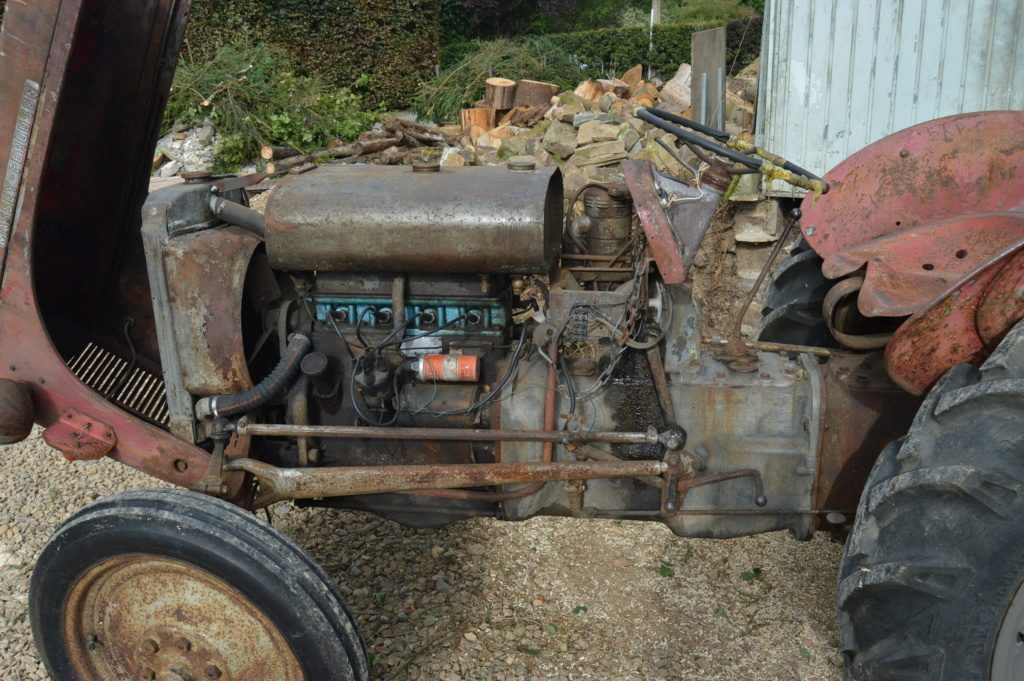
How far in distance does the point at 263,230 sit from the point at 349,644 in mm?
1168

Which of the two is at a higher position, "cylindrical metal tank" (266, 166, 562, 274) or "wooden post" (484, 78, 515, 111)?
"wooden post" (484, 78, 515, 111)

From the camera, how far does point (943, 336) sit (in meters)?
1.99

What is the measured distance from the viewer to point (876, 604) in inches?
70.9

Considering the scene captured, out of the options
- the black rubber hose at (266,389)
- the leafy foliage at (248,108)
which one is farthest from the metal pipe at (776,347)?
the leafy foliage at (248,108)

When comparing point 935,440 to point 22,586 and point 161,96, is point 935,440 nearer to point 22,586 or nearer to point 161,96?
point 161,96

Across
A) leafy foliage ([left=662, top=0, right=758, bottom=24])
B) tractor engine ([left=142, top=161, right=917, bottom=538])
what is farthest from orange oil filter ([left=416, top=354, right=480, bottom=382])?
leafy foliage ([left=662, top=0, right=758, bottom=24])

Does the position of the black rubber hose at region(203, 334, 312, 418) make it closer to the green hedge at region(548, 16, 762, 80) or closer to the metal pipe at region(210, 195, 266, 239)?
the metal pipe at region(210, 195, 266, 239)

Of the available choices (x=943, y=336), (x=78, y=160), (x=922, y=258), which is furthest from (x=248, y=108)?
(x=943, y=336)

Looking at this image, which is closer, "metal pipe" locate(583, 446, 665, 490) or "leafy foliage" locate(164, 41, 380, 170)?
"metal pipe" locate(583, 446, 665, 490)

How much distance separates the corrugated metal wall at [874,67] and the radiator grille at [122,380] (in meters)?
4.08

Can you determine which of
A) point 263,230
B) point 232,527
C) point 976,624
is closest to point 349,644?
point 232,527

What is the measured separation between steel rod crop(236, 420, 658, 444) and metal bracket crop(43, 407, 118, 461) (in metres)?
0.40

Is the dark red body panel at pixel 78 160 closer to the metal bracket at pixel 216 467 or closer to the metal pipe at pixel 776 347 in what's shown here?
the metal bracket at pixel 216 467

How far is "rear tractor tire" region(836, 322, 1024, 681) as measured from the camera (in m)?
1.69
